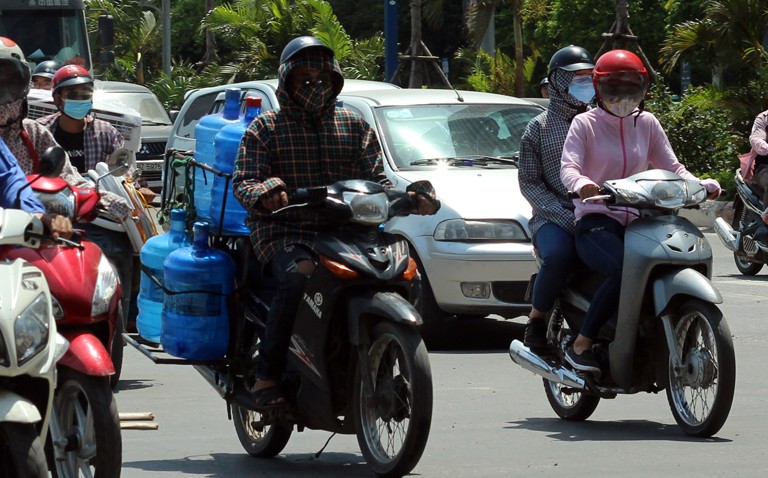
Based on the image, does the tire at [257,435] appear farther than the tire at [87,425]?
Yes

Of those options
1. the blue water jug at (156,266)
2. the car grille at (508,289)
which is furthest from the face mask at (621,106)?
the car grille at (508,289)

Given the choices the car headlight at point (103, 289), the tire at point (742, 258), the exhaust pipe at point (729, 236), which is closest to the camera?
the car headlight at point (103, 289)

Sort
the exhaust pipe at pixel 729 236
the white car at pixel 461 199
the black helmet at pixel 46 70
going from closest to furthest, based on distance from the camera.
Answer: the white car at pixel 461 199 < the exhaust pipe at pixel 729 236 < the black helmet at pixel 46 70

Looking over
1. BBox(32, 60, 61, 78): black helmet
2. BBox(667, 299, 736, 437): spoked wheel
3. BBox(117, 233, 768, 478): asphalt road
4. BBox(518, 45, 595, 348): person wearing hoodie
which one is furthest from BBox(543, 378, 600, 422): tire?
BBox(32, 60, 61, 78): black helmet

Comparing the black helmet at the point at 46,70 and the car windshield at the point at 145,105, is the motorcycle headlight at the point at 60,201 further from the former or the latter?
the car windshield at the point at 145,105

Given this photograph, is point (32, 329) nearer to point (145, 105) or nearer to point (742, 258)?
point (742, 258)

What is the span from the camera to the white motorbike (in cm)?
499

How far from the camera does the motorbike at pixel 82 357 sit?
5590 mm

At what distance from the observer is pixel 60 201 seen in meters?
6.79

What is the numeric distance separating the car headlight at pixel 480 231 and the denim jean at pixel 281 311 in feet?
14.6

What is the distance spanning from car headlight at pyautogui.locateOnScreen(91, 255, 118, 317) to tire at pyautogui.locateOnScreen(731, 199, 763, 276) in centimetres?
1102

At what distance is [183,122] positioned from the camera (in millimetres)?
16141

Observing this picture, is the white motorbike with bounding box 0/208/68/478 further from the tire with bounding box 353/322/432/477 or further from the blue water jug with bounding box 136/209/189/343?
the blue water jug with bounding box 136/209/189/343

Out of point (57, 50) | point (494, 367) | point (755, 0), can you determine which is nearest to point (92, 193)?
point (494, 367)
